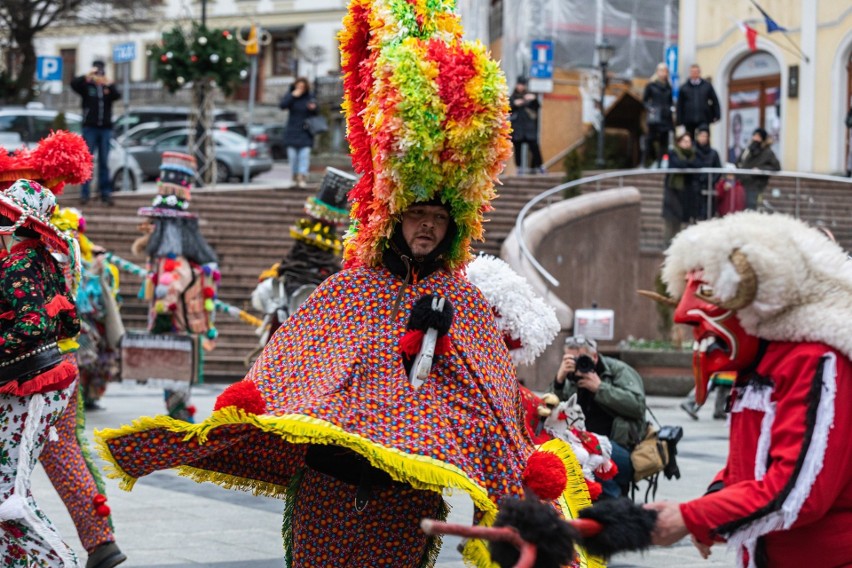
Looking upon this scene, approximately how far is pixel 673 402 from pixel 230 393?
12.4m

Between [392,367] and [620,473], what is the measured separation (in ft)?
8.84

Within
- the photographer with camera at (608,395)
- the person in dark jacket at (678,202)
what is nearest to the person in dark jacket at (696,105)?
the person in dark jacket at (678,202)

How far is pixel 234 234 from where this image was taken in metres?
20.3

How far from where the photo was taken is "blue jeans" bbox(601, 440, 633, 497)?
22.3 ft

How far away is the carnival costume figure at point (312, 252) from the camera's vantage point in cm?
1051

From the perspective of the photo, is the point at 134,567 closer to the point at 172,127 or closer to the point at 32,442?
the point at 32,442

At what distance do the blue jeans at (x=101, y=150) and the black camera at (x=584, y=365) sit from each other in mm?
15210

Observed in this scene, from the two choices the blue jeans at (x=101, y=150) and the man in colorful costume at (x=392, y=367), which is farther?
the blue jeans at (x=101, y=150)

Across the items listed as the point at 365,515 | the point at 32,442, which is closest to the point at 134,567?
the point at 32,442

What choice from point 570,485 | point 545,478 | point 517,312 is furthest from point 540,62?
point 545,478

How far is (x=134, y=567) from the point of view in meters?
6.93

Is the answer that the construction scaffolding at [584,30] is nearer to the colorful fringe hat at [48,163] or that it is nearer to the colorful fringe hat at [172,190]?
the colorful fringe hat at [172,190]

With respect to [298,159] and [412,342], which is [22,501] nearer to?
[412,342]

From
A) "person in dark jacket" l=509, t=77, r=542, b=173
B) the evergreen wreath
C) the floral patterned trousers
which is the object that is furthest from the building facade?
the floral patterned trousers
